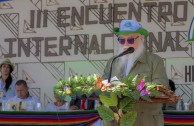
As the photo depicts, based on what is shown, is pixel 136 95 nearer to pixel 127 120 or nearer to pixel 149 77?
pixel 127 120

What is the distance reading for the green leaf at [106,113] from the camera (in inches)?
140

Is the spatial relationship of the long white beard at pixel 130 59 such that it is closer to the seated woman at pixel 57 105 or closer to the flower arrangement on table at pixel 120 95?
the flower arrangement on table at pixel 120 95

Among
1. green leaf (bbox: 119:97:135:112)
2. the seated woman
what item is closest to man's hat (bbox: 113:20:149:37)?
green leaf (bbox: 119:97:135:112)

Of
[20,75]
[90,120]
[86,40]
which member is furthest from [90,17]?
[90,120]

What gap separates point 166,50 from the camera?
800 cm

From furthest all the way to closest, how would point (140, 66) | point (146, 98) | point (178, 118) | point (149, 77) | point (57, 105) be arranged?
point (57, 105)
point (178, 118)
point (140, 66)
point (149, 77)
point (146, 98)

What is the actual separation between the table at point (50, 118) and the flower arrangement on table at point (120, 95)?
246cm

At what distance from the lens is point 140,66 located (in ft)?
14.7

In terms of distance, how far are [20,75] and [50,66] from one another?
0.57 m

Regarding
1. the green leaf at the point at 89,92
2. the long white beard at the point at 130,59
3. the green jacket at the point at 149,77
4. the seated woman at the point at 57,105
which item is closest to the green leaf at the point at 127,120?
the green leaf at the point at 89,92

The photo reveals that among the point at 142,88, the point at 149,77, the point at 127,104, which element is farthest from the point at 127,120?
the point at 149,77

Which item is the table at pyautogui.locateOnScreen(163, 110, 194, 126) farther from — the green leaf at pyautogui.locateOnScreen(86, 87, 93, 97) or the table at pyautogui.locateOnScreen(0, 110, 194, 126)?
the green leaf at pyautogui.locateOnScreen(86, 87, 93, 97)

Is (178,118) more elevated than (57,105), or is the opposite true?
(178,118)

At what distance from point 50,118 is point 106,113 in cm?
269
